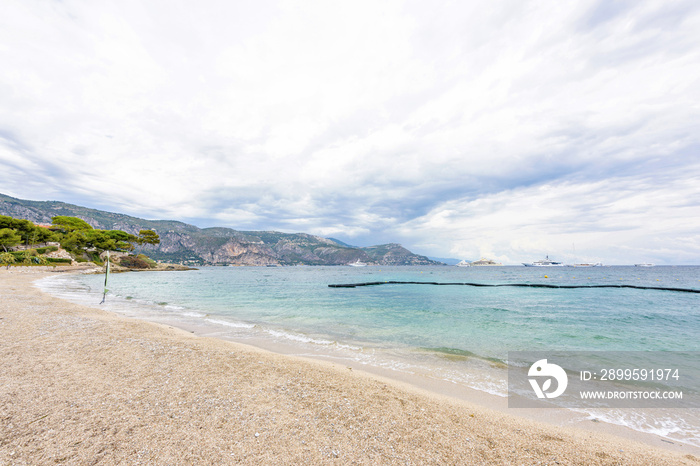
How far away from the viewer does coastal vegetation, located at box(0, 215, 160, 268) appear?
60469 mm

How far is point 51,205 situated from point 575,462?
224m

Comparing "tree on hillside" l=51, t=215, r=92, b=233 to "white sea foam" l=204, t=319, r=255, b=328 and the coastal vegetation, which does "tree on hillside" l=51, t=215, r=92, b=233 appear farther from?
"white sea foam" l=204, t=319, r=255, b=328

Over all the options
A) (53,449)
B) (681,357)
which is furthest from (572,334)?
(53,449)

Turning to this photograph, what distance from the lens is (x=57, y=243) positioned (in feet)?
251

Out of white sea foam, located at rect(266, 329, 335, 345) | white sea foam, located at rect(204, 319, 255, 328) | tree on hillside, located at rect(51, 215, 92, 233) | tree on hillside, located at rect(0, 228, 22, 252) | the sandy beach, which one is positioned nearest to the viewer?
the sandy beach

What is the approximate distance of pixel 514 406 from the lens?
6.91 metres

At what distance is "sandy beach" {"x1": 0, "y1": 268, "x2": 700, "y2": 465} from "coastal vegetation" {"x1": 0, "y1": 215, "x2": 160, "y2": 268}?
72585 millimetres

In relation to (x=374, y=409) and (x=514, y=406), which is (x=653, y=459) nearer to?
(x=514, y=406)

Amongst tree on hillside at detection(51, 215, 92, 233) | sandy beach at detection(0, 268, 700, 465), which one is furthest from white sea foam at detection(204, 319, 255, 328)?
tree on hillside at detection(51, 215, 92, 233)

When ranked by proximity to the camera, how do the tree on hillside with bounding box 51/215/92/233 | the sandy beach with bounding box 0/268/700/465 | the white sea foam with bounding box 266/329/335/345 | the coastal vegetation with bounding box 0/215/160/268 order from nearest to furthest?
the sandy beach with bounding box 0/268/700/465, the white sea foam with bounding box 266/329/335/345, the coastal vegetation with bounding box 0/215/160/268, the tree on hillside with bounding box 51/215/92/233

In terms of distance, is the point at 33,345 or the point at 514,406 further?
the point at 33,345

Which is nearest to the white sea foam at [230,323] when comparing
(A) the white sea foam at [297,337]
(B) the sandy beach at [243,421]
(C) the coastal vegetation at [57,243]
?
(A) the white sea foam at [297,337]

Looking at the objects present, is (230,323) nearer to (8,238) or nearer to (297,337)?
(297,337)

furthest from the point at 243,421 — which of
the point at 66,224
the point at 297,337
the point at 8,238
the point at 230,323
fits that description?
the point at 66,224
